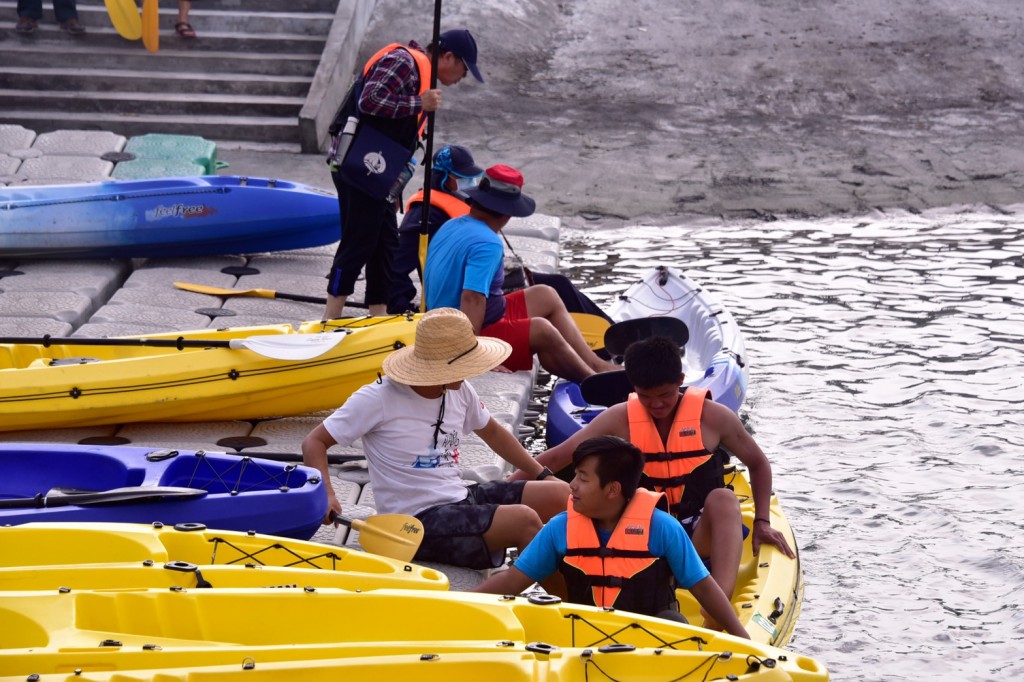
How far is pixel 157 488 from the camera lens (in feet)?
16.1

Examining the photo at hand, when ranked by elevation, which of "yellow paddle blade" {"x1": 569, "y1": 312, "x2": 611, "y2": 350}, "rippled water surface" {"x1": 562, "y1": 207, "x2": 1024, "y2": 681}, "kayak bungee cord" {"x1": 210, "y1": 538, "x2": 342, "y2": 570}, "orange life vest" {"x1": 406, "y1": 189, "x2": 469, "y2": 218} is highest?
"orange life vest" {"x1": 406, "y1": 189, "x2": 469, "y2": 218}

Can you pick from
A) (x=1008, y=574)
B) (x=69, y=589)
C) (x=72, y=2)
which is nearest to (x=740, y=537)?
(x=1008, y=574)

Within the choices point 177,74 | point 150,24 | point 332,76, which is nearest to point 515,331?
point 332,76

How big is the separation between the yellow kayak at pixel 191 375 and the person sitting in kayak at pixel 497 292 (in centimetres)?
29

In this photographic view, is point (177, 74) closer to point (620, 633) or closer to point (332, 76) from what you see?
point (332, 76)

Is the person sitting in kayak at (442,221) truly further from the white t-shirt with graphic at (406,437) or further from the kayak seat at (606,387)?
the white t-shirt with graphic at (406,437)

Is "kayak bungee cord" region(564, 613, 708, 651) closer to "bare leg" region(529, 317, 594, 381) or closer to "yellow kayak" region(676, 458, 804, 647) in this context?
"yellow kayak" region(676, 458, 804, 647)

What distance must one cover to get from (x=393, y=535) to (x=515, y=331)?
2148mm

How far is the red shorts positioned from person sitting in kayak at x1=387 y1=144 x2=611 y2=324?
34 cm

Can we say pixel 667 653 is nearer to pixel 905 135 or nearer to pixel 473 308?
pixel 473 308

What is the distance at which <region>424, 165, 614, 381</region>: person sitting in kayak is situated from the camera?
6258 millimetres

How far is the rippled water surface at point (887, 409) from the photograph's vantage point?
17.7 ft

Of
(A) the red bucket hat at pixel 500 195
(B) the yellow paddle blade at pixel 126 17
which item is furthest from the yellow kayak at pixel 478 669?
(B) the yellow paddle blade at pixel 126 17

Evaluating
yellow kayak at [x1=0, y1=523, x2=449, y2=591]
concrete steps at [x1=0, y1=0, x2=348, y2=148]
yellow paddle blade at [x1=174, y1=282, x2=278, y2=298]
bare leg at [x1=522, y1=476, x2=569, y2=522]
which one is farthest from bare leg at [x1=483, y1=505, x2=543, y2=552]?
concrete steps at [x1=0, y1=0, x2=348, y2=148]
